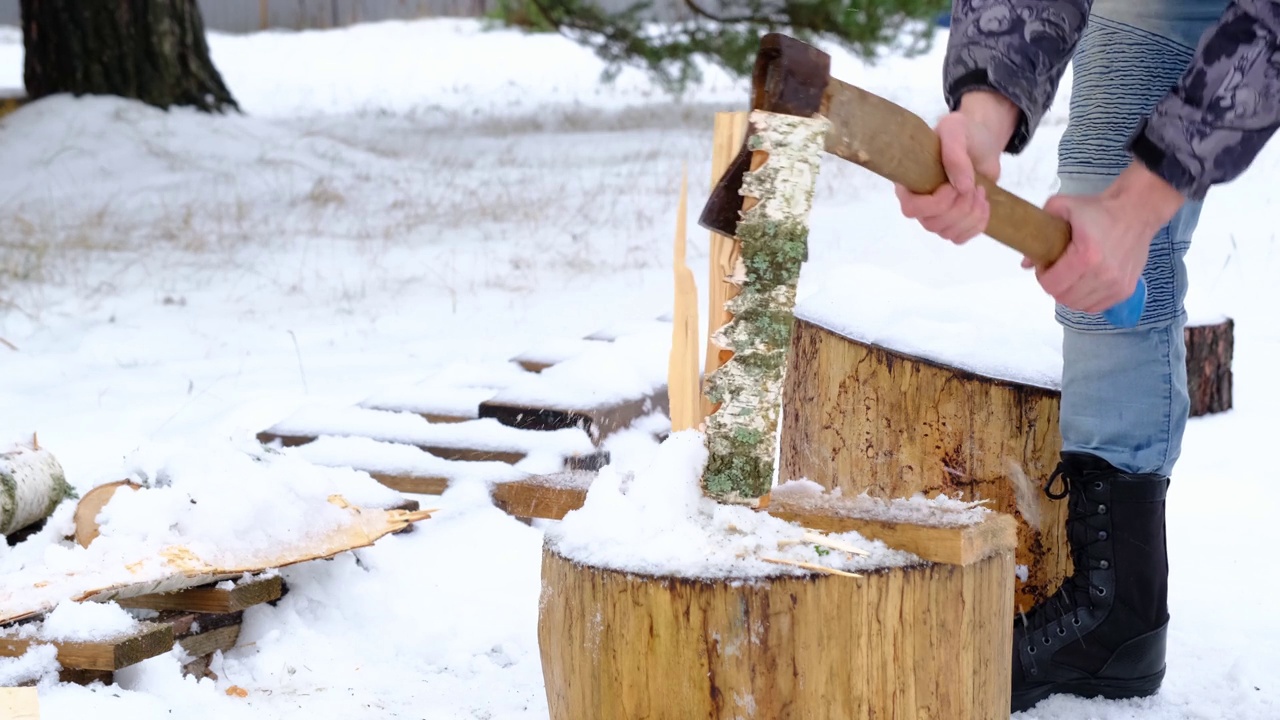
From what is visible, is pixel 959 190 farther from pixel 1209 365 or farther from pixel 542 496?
pixel 1209 365

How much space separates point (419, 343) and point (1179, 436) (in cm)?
296

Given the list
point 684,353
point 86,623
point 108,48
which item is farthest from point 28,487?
point 108,48

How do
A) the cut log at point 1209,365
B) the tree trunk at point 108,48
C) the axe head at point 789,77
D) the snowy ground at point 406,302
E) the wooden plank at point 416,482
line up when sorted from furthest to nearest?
the tree trunk at point 108,48
the cut log at point 1209,365
the wooden plank at point 416,482
the snowy ground at point 406,302
the axe head at point 789,77

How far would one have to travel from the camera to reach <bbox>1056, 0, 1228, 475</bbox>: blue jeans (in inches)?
68.6

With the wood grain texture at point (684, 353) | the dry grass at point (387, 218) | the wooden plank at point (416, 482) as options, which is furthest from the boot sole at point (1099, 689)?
the dry grass at point (387, 218)

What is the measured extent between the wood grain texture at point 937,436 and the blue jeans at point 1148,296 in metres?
0.14

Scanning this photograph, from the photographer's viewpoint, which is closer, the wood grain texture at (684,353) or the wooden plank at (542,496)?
the wood grain texture at (684,353)

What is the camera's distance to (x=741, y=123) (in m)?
1.31

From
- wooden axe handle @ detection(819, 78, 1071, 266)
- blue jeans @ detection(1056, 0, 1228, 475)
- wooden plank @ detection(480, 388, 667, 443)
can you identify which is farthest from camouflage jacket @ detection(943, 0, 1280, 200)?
wooden plank @ detection(480, 388, 667, 443)

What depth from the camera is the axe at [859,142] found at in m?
1.21

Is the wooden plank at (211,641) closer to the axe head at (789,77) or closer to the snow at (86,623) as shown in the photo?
the snow at (86,623)

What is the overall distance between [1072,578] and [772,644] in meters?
0.76

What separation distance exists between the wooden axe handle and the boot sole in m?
0.76

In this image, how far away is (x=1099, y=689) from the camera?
6.14 feet
